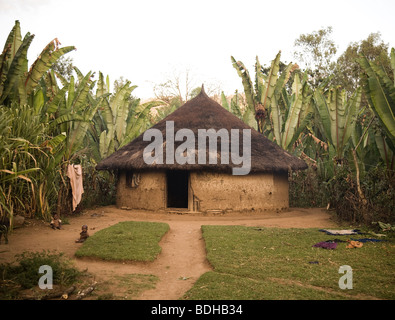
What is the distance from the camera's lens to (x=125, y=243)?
23.3 ft

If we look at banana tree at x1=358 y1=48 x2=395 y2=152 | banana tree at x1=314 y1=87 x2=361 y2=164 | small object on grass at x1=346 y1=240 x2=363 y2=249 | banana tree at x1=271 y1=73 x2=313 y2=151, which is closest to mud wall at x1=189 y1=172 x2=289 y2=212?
banana tree at x1=314 y1=87 x2=361 y2=164

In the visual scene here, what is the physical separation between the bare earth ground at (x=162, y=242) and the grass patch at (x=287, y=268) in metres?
0.33

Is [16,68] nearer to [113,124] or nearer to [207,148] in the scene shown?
[113,124]

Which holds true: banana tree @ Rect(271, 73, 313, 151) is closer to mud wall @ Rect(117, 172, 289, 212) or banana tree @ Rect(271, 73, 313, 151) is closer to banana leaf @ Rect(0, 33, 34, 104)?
mud wall @ Rect(117, 172, 289, 212)

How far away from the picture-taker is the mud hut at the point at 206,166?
11.5 metres

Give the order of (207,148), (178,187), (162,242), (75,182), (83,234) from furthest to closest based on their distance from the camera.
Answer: (178,187), (207,148), (75,182), (162,242), (83,234)

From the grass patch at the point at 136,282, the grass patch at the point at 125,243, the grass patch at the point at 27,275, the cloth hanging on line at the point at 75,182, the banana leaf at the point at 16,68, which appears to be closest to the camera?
the grass patch at the point at 27,275

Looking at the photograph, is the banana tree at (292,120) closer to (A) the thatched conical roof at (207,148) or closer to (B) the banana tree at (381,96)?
(A) the thatched conical roof at (207,148)

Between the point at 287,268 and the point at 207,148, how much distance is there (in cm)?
660

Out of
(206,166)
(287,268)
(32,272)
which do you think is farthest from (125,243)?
(206,166)

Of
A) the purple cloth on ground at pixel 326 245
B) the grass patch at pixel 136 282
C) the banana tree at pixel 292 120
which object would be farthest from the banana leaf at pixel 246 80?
the grass patch at pixel 136 282

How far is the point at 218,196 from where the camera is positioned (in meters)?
11.5

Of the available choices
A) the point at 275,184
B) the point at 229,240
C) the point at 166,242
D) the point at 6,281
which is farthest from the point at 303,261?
→ the point at 275,184
